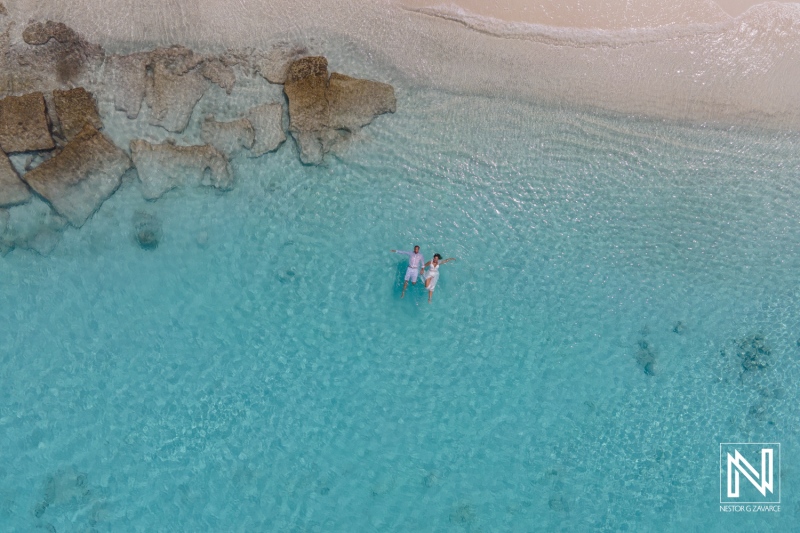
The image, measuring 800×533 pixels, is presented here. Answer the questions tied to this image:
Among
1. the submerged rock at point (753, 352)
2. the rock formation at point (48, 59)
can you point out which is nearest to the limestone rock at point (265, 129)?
the rock formation at point (48, 59)

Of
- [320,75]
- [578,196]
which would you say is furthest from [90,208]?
[578,196]

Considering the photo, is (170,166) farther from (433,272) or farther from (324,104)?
(433,272)

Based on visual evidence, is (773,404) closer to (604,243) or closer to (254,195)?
(604,243)

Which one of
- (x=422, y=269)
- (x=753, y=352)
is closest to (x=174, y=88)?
(x=422, y=269)

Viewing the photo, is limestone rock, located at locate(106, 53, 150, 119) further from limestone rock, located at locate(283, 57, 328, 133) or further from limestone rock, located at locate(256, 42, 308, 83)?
limestone rock, located at locate(283, 57, 328, 133)

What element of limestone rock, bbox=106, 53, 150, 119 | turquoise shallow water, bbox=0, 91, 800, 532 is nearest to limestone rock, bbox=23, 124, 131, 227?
turquoise shallow water, bbox=0, 91, 800, 532
